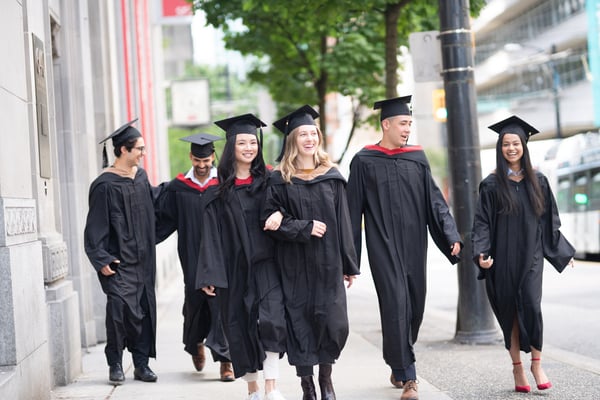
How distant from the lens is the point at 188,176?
9.91 m

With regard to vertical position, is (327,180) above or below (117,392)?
above

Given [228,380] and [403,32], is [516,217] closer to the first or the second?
[228,380]

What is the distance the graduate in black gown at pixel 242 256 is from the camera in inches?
292

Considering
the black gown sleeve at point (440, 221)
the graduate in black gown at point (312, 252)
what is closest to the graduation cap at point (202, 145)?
the graduate in black gown at point (312, 252)

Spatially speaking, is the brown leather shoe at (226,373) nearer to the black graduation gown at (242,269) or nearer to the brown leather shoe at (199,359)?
the brown leather shoe at (199,359)

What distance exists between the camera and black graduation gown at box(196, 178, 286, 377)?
7.41m

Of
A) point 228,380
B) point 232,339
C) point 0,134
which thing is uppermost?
point 0,134

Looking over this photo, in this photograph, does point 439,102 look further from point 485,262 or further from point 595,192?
point 595,192

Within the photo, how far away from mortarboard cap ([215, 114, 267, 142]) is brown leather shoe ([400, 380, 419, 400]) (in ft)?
6.74

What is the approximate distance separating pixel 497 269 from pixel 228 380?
255cm

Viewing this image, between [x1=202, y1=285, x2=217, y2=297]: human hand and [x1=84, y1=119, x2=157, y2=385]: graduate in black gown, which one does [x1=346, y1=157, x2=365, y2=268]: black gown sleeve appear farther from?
[x1=84, y1=119, x2=157, y2=385]: graduate in black gown

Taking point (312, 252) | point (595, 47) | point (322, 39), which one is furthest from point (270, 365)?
point (595, 47)

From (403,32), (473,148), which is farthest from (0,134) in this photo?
(403,32)

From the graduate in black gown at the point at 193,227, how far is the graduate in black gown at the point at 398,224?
1.84 meters
